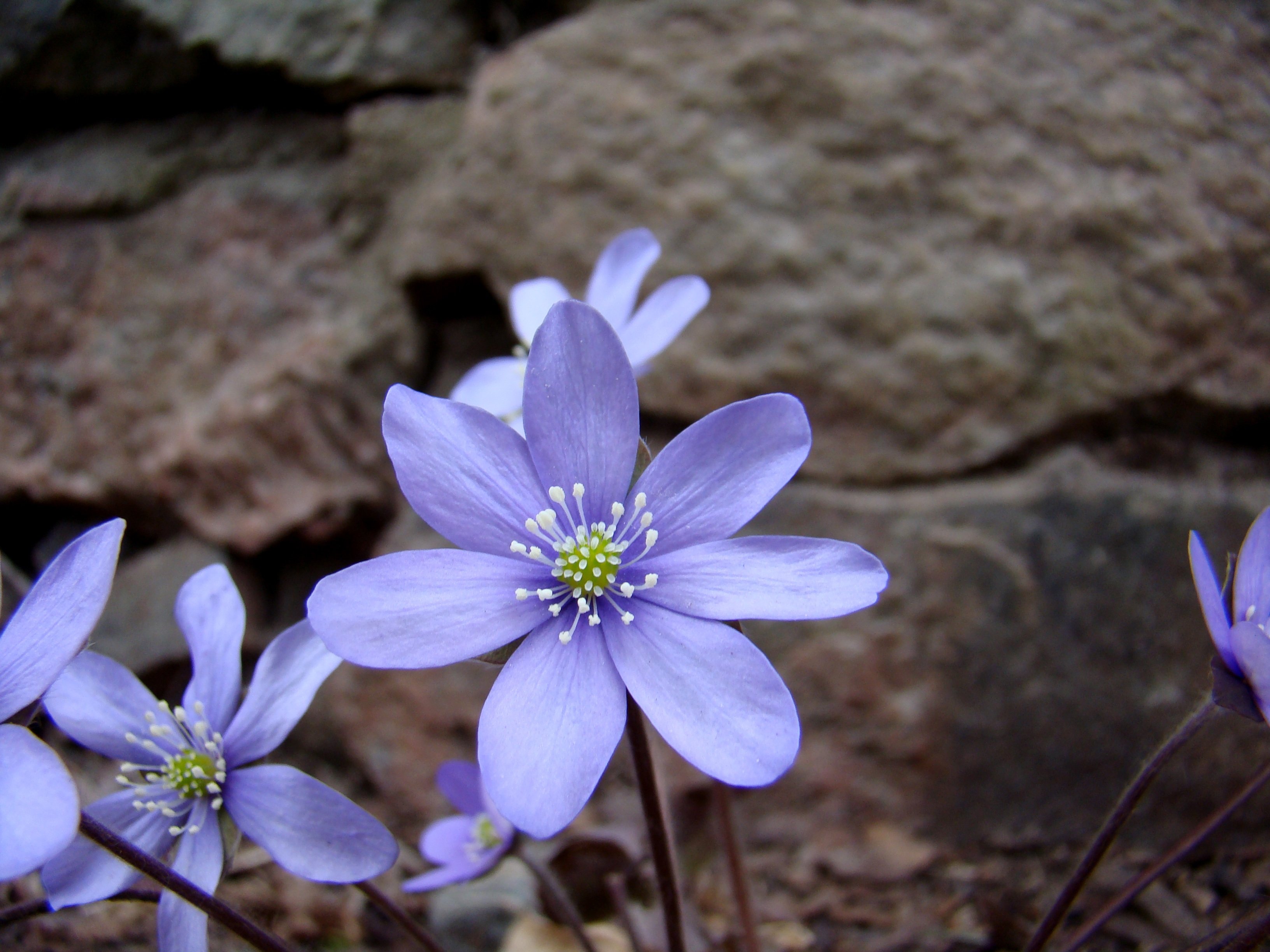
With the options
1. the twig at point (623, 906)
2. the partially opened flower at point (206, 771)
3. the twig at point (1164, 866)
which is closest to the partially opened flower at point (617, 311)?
the partially opened flower at point (206, 771)

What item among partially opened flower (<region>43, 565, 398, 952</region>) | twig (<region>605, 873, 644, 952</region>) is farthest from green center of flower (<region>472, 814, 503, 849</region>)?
partially opened flower (<region>43, 565, 398, 952</region>)

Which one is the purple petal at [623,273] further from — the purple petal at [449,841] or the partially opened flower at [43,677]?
the purple petal at [449,841]

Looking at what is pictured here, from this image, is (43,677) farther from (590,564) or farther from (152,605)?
(152,605)

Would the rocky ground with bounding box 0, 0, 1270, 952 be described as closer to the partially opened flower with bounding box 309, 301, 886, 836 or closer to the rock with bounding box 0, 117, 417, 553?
the rock with bounding box 0, 117, 417, 553

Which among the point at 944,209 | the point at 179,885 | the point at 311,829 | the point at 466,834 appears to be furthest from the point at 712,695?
the point at 944,209

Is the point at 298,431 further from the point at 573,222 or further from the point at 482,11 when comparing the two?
the point at 482,11

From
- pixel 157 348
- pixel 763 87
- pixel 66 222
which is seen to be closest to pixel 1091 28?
pixel 763 87
